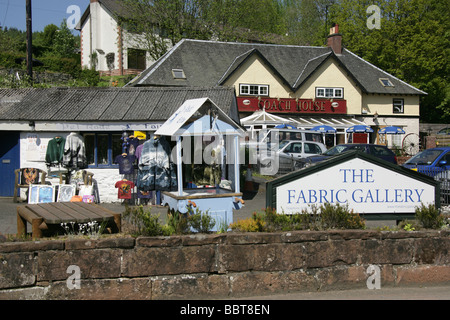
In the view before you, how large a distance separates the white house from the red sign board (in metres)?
14.2

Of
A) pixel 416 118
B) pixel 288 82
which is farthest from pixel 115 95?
pixel 416 118

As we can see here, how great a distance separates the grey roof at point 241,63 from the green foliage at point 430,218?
24782 millimetres

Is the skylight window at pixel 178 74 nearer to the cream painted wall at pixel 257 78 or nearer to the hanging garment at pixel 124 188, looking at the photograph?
the cream painted wall at pixel 257 78

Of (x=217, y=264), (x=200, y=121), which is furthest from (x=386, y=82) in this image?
(x=217, y=264)

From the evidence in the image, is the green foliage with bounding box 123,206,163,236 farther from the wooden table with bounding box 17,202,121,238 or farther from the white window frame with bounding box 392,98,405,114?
the white window frame with bounding box 392,98,405,114

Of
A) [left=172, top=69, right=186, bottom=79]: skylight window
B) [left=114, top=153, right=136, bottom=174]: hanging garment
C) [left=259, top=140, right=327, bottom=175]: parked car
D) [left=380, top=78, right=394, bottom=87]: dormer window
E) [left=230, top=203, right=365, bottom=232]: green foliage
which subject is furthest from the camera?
[left=380, top=78, right=394, bottom=87]: dormer window

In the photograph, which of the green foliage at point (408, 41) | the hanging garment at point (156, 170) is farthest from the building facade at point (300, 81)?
the hanging garment at point (156, 170)

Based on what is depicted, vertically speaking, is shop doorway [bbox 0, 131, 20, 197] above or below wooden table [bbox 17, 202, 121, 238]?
above

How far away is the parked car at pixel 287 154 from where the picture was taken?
1941cm

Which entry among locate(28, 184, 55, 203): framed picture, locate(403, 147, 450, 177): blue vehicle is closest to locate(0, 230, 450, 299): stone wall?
locate(28, 184, 55, 203): framed picture

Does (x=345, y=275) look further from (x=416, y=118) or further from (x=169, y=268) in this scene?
(x=416, y=118)

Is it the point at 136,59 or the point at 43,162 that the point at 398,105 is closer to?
the point at 136,59

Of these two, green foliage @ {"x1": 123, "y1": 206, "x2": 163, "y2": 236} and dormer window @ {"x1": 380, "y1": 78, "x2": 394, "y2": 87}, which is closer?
green foliage @ {"x1": 123, "y1": 206, "x2": 163, "y2": 236}

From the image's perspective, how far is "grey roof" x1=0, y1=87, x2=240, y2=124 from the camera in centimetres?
1412
